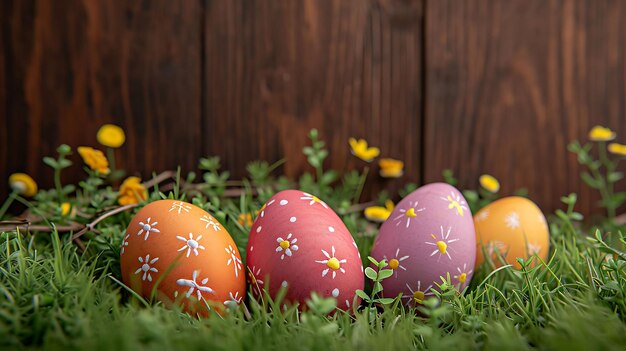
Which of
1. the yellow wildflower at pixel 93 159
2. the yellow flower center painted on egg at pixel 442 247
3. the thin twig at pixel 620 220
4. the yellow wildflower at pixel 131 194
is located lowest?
the thin twig at pixel 620 220

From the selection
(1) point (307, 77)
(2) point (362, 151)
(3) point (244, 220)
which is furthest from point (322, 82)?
(3) point (244, 220)

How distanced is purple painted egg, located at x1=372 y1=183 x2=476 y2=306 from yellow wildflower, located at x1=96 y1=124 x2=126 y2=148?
0.76m

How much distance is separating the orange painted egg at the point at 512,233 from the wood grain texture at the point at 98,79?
81 cm

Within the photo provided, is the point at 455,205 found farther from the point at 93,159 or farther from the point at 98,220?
the point at 93,159

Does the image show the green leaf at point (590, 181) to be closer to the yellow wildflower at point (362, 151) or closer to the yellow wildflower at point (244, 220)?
the yellow wildflower at point (362, 151)

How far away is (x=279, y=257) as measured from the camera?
0.85 m

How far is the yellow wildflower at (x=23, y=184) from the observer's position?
→ 1.29m

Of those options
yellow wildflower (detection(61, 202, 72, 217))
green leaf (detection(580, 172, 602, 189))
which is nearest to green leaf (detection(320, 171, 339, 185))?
yellow wildflower (detection(61, 202, 72, 217))

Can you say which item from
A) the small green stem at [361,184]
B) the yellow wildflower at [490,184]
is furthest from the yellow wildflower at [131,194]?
the yellow wildflower at [490,184]

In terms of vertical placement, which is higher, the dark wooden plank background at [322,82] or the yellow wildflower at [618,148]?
the dark wooden plank background at [322,82]

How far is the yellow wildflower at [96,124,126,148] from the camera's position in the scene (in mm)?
1340

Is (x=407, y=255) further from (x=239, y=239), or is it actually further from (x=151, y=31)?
(x=151, y=31)

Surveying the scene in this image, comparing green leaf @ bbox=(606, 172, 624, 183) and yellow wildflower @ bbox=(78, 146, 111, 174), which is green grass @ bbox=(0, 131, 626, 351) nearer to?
yellow wildflower @ bbox=(78, 146, 111, 174)

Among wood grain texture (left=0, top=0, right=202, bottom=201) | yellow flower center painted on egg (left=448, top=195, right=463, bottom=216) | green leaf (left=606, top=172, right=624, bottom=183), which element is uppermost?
wood grain texture (left=0, top=0, right=202, bottom=201)
